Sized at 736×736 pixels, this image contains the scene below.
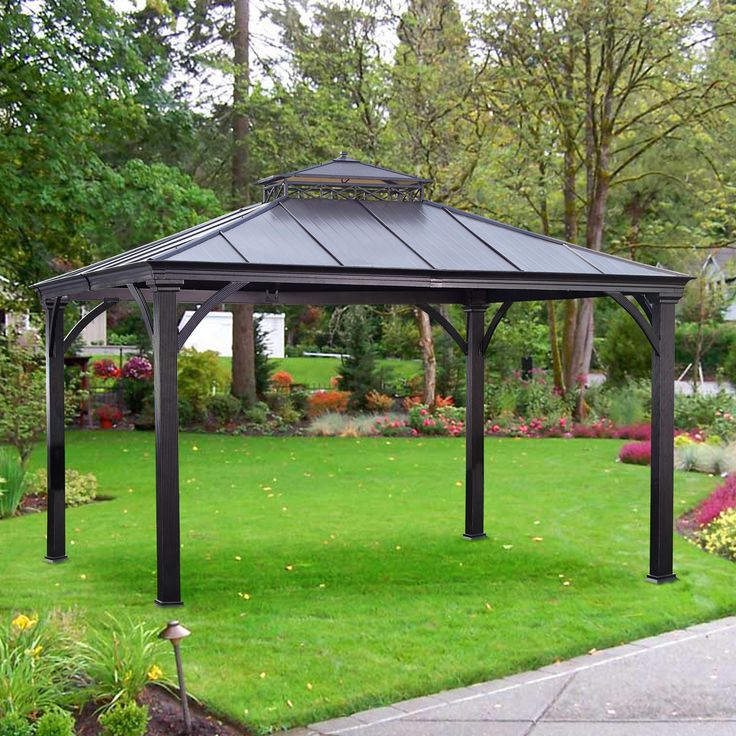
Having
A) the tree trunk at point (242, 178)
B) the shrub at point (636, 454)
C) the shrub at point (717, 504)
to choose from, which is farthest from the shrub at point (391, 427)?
the shrub at point (717, 504)

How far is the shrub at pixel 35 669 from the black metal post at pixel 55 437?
11.6 ft

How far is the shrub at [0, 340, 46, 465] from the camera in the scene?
12.7 meters

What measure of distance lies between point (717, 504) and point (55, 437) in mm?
6775

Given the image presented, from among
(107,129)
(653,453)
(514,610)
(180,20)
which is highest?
(180,20)

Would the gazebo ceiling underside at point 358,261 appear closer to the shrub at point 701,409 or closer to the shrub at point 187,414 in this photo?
the shrub at point 701,409

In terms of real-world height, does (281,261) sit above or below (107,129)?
below

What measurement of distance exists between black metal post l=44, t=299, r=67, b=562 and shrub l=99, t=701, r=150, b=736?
4626mm

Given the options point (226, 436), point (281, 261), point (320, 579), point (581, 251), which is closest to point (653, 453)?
point (581, 251)

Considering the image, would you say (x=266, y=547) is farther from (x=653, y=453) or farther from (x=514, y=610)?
Result: (x=653, y=453)

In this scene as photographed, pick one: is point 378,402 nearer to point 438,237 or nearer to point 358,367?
point 358,367

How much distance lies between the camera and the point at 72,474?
13.3 meters

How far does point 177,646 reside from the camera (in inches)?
200

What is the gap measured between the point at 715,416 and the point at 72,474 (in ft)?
Result: 35.2

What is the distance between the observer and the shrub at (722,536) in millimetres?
9555
